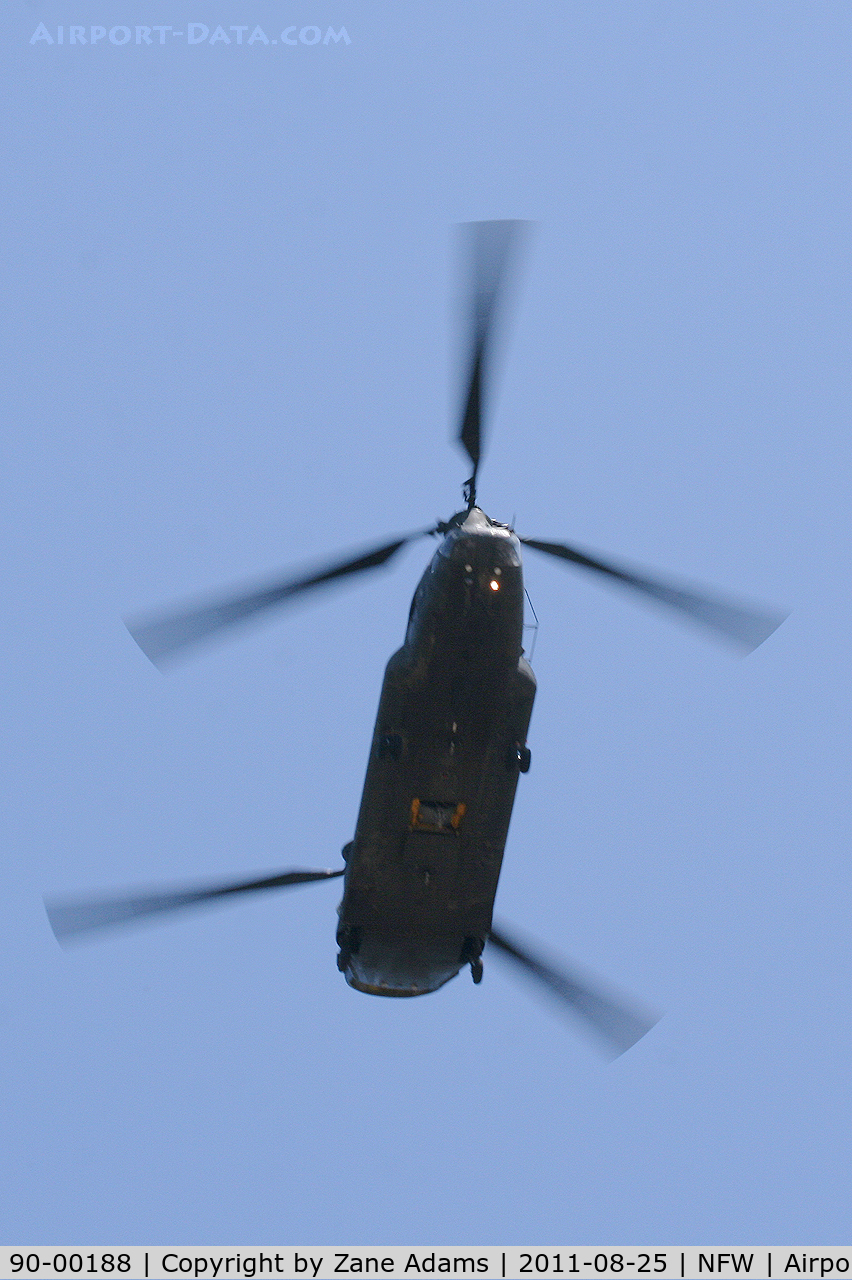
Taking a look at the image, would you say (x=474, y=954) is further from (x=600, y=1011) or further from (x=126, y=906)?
(x=126, y=906)

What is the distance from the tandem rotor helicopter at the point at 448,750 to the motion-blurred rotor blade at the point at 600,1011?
2cm

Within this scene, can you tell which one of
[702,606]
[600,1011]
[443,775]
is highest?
[702,606]

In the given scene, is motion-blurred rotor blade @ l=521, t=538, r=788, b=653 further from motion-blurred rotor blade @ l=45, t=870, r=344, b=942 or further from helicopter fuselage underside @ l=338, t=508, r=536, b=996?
motion-blurred rotor blade @ l=45, t=870, r=344, b=942

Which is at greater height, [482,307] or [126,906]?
[482,307]

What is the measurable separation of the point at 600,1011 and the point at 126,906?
20.0 feet

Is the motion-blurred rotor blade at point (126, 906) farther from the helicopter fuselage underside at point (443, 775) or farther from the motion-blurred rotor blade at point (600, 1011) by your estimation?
the motion-blurred rotor blade at point (600, 1011)

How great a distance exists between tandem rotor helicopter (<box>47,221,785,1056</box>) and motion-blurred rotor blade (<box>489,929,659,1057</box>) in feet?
0.06

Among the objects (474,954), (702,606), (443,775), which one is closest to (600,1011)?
(474,954)

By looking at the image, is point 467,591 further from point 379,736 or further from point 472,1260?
point 472,1260

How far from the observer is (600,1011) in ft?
55.9

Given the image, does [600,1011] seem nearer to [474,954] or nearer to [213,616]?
[474,954]

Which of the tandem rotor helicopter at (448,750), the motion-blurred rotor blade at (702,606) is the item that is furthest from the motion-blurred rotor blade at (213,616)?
the motion-blurred rotor blade at (702,606)

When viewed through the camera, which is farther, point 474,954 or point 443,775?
point 474,954

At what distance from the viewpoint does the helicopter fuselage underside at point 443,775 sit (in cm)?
1478
